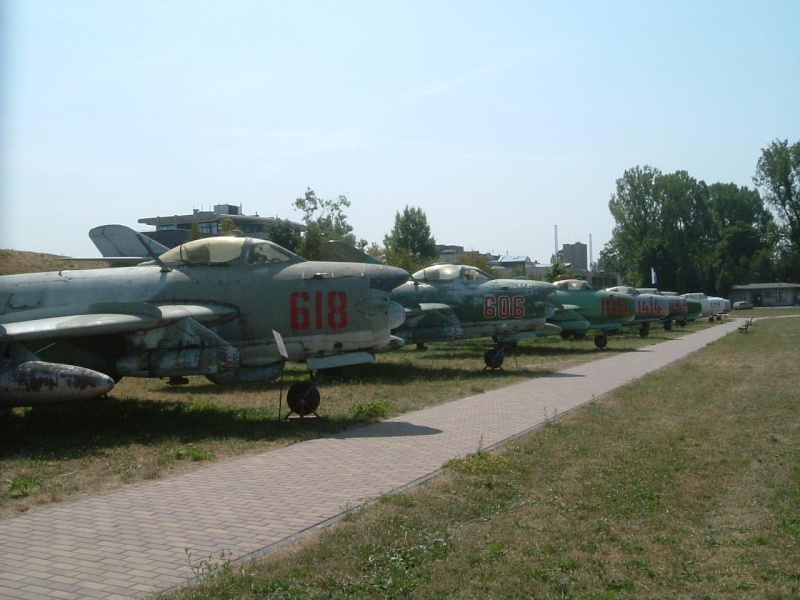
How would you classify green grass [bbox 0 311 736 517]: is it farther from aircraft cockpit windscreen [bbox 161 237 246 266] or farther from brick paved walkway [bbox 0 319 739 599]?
aircraft cockpit windscreen [bbox 161 237 246 266]

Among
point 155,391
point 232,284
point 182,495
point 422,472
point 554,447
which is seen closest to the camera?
point 182,495

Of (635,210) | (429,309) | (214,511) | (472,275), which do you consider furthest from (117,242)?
(635,210)

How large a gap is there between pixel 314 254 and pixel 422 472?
111 feet

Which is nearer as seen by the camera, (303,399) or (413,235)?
(303,399)

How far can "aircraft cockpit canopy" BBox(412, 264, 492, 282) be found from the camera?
20562mm

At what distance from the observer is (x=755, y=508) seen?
6297 millimetres

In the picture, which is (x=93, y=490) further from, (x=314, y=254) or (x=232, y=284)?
(x=314, y=254)

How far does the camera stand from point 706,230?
97.8m

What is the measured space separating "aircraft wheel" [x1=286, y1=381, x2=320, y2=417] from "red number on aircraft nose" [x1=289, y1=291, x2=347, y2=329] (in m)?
0.94

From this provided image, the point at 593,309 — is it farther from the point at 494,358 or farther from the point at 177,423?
the point at 177,423

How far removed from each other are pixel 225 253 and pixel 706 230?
3785 inches

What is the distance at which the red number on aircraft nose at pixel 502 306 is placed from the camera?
65.5ft

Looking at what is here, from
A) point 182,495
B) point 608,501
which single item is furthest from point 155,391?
point 608,501

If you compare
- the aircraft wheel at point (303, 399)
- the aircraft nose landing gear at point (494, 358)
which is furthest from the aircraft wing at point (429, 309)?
the aircraft wheel at point (303, 399)
